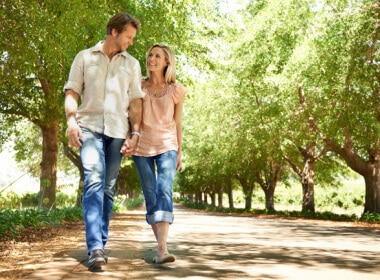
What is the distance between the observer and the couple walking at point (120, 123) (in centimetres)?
438

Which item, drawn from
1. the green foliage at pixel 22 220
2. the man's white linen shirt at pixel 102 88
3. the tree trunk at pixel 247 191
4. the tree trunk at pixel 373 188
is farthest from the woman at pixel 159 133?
the tree trunk at pixel 247 191

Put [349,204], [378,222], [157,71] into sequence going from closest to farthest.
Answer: [157,71], [378,222], [349,204]

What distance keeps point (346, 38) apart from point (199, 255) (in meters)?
11.4

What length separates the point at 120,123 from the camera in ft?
15.2

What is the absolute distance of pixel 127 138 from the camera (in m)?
4.78

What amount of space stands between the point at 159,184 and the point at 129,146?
506 mm

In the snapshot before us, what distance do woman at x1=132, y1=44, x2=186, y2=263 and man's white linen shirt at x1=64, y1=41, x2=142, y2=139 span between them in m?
0.35

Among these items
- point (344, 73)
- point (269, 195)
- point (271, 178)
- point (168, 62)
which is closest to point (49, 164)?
point (344, 73)

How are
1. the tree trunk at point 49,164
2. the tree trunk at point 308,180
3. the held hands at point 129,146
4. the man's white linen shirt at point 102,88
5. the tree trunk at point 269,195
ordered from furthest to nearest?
the tree trunk at point 269,195
the tree trunk at point 308,180
the tree trunk at point 49,164
the held hands at point 129,146
the man's white linen shirt at point 102,88

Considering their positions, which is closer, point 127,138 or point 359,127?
point 127,138

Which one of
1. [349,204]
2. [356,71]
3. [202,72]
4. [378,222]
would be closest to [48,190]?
[202,72]

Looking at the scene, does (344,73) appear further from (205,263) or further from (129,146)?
(129,146)

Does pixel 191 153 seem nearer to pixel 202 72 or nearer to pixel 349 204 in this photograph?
pixel 202 72

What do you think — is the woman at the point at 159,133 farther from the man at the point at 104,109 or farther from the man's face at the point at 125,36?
the man's face at the point at 125,36
